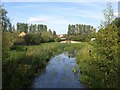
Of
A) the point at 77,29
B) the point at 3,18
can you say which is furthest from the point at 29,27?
the point at 3,18

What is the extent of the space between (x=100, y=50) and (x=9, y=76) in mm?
5905

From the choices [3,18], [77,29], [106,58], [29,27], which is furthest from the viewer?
[77,29]

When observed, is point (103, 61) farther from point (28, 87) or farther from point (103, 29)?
point (28, 87)

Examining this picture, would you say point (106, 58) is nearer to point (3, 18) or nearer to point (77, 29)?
point (3, 18)

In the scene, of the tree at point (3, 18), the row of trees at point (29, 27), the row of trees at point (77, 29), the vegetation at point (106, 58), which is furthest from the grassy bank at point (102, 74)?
the row of trees at point (77, 29)

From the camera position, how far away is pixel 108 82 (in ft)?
49.9

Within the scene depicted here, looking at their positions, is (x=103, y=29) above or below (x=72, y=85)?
above

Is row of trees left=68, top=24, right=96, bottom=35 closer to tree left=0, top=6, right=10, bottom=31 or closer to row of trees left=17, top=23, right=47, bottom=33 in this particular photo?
row of trees left=17, top=23, right=47, bottom=33

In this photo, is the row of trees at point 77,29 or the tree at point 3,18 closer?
the tree at point 3,18

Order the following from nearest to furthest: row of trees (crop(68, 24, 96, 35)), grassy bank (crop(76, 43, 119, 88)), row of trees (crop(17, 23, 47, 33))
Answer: grassy bank (crop(76, 43, 119, 88)) < row of trees (crop(17, 23, 47, 33)) < row of trees (crop(68, 24, 96, 35))

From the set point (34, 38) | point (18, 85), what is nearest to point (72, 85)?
point (18, 85)

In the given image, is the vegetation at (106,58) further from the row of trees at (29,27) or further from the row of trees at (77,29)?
the row of trees at (77,29)

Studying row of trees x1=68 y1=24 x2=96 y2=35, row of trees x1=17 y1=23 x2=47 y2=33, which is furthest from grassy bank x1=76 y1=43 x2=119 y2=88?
row of trees x1=68 y1=24 x2=96 y2=35

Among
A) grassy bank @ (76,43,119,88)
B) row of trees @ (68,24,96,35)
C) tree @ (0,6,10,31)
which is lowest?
grassy bank @ (76,43,119,88)
